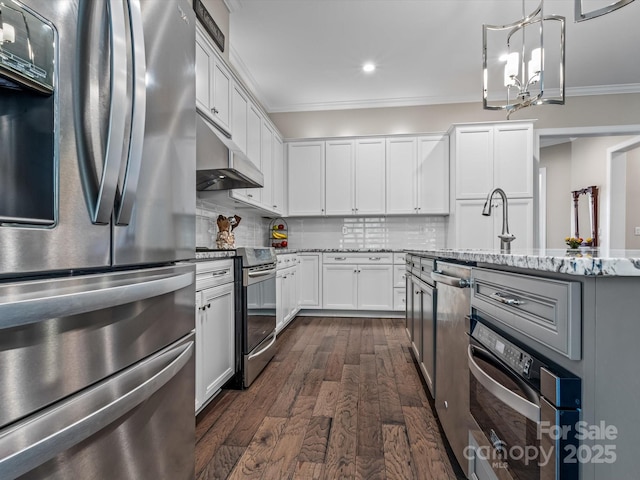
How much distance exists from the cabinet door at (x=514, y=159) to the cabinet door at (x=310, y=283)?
8.34 ft

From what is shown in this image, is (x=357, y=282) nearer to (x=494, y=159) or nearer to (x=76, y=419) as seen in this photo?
(x=494, y=159)

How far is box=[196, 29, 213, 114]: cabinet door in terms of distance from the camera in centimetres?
220

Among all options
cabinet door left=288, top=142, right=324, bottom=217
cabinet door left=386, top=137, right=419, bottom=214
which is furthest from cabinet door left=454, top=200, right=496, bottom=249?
cabinet door left=288, top=142, right=324, bottom=217

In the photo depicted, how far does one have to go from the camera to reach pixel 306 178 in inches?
190

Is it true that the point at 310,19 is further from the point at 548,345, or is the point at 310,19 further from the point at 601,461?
the point at 601,461

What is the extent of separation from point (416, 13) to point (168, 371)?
135 inches

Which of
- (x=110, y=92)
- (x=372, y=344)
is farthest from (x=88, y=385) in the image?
(x=372, y=344)

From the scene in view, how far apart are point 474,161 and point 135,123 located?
4305mm

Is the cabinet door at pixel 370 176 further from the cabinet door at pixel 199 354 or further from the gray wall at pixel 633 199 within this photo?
the gray wall at pixel 633 199

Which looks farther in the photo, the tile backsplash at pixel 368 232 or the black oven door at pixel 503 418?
the tile backsplash at pixel 368 232

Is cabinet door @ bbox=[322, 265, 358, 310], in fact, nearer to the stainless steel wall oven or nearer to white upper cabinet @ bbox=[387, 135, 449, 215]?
white upper cabinet @ bbox=[387, 135, 449, 215]

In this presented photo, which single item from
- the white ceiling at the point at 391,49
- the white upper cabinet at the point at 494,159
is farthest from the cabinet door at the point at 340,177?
the white upper cabinet at the point at 494,159

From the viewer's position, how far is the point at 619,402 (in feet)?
1.95

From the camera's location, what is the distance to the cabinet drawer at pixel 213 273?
1743 mm
